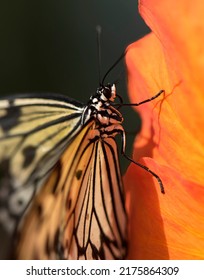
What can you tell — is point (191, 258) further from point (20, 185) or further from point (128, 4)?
point (128, 4)

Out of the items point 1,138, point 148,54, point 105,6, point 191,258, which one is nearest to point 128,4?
point 105,6

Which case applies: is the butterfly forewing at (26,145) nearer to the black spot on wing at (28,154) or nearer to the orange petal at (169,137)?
the black spot on wing at (28,154)

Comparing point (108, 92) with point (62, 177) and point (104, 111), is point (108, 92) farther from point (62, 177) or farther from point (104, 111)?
point (62, 177)

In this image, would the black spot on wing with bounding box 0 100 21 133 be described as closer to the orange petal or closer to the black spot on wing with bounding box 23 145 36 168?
the black spot on wing with bounding box 23 145 36 168

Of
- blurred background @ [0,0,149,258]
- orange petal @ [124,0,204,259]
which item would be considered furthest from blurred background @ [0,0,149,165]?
orange petal @ [124,0,204,259]

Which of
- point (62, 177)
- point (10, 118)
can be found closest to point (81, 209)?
point (62, 177)

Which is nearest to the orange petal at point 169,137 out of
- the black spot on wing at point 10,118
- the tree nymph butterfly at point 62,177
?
the tree nymph butterfly at point 62,177
